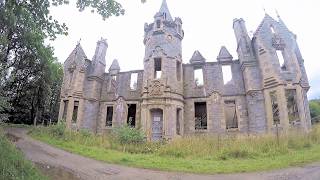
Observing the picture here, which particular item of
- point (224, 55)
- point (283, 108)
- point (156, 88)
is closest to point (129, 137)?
point (156, 88)

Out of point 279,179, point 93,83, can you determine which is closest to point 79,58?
point 93,83

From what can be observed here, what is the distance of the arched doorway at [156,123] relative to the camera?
74.5 feet

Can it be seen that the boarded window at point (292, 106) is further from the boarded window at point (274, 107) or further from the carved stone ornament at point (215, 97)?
the carved stone ornament at point (215, 97)

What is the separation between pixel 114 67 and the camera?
92.0 feet

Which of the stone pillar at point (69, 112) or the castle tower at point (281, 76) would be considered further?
the stone pillar at point (69, 112)

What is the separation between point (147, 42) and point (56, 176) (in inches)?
722

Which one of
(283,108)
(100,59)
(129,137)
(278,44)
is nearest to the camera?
(129,137)

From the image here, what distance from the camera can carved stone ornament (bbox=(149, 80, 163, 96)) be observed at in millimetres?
22891

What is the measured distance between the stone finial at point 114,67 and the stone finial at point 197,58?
24.3 feet

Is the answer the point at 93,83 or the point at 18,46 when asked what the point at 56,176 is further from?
the point at 18,46

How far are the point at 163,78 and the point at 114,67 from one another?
22.3 feet

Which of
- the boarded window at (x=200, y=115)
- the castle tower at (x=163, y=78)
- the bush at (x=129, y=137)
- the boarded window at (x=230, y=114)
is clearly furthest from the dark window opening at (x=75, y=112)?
the boarded window at (x=230, y=114)

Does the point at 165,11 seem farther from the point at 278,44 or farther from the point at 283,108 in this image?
the point at 283,108

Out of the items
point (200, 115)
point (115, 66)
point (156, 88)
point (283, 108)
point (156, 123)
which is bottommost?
point (156, 123)
